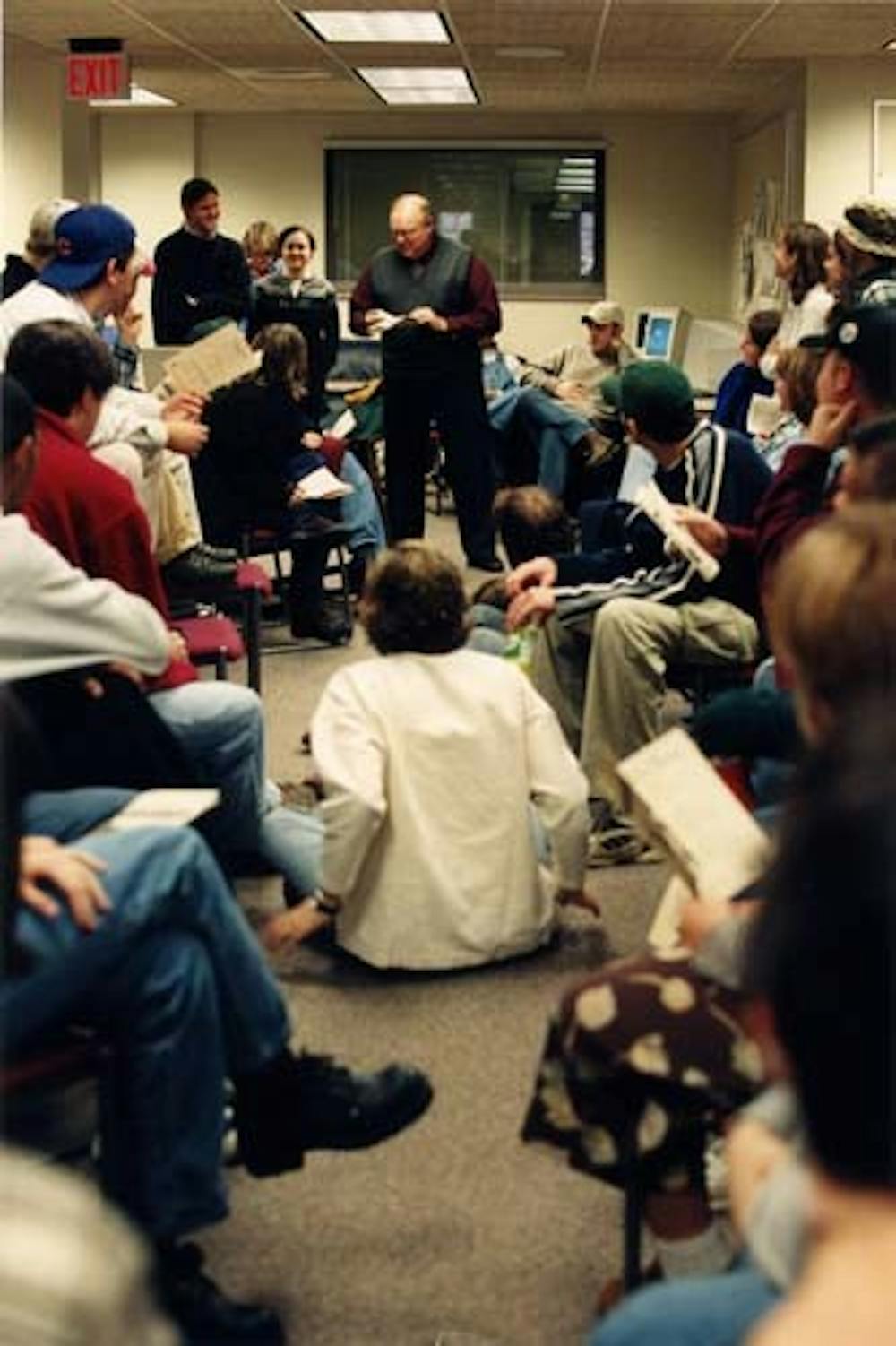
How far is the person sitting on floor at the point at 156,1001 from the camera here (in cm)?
192

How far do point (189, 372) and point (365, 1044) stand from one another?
7.60 ft

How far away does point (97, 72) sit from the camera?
32.0 ft

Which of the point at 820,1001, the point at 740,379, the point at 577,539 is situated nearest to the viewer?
the point at 820,1001

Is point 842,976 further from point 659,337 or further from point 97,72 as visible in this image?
point 659,337

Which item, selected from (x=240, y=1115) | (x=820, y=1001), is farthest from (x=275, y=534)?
(x=820, y=1001)

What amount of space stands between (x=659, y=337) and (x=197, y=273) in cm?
379

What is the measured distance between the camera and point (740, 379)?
257 inches

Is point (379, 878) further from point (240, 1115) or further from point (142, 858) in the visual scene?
point (142, 858)

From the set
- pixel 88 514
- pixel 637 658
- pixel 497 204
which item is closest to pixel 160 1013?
pixel 88 514

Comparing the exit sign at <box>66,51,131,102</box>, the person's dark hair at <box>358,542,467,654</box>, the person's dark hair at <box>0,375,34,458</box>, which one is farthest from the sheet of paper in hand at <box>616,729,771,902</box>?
the exit sign at <box>66,51,131,102</box>

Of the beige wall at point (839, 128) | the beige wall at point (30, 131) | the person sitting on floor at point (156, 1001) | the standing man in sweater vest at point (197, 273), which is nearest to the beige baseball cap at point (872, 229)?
the person sitting on floor at point (156, 1001)

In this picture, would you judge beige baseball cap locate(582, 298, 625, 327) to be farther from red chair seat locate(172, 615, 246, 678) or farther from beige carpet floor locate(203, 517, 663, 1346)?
beige carpet floor locate(203, 517, 663, 1346)

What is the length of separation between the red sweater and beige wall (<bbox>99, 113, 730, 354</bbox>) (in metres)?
11.0

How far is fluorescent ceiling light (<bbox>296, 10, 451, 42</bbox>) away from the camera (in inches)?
345
